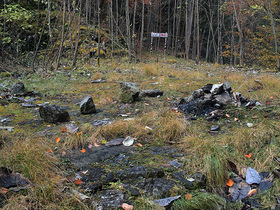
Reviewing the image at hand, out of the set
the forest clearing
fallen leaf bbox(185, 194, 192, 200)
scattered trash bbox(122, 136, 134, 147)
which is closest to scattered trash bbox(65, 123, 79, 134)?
the forest clearing

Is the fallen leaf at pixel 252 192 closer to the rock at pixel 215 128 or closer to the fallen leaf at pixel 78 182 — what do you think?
the rock at pixel 215 128

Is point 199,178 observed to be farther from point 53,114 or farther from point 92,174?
point 53,114

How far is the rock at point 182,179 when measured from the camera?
1.87 m

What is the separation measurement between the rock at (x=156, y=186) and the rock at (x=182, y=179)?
8cm

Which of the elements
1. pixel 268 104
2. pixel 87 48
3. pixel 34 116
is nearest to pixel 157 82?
pixel 268 104

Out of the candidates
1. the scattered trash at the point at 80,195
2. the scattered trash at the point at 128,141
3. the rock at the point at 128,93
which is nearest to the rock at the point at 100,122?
the scattered trash at the point at 128,141

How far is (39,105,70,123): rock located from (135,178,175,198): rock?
6.26 ft

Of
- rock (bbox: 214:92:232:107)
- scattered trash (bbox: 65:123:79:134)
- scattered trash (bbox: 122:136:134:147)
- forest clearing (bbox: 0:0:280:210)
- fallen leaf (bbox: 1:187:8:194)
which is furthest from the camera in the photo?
rock (bbox: 214:92:232:107)

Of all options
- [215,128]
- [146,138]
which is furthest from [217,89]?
[146,138]

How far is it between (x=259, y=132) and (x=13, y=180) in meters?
2.39

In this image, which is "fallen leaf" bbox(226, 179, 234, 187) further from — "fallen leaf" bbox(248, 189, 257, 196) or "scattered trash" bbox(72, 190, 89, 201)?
"scattered trash" bbox(72, 190, 89, 201)

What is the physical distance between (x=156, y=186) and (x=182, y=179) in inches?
10.2

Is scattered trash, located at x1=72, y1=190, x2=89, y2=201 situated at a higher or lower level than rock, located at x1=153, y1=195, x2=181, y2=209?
higher

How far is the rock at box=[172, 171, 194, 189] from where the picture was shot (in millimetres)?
1866
